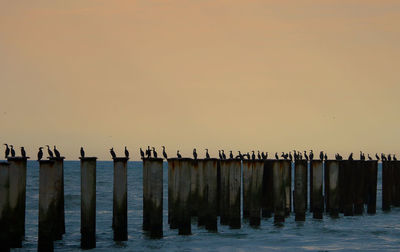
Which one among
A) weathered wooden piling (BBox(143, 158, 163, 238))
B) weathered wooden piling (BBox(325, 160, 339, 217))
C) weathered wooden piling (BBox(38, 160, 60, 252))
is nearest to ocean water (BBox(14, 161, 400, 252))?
weathered wooden piling (BBox(325, 160, 339, 217))

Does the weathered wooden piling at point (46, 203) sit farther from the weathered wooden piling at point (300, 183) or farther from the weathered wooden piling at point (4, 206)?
the weathered wooden piling at point (300, 183)

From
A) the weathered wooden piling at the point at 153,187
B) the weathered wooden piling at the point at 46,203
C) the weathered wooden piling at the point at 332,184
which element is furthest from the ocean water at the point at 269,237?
the weathered wooden piling at the point at 46,203

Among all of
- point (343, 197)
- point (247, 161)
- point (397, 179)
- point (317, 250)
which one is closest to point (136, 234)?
point (247, 161)

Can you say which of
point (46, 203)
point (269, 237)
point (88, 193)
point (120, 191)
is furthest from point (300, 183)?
point (46, 203)

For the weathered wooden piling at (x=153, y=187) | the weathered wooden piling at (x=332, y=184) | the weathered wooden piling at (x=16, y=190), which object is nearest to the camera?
the weathered wooden piling at (x=16, y=190)

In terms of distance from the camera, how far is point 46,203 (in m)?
16.1

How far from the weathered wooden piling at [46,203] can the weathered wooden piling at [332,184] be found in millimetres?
11014

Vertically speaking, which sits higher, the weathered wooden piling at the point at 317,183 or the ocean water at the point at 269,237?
the weathered wooden piling at the point at 317,183

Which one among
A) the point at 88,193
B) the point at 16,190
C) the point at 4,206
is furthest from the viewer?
the point at 88,193

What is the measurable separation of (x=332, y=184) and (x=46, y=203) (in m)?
11.5

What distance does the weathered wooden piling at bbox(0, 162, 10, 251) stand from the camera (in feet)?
52.4

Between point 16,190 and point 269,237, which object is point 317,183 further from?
point 16,190

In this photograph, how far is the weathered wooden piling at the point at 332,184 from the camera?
24.3 metres

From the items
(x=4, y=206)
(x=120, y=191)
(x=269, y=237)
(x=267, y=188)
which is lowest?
(x=269, y=237)
